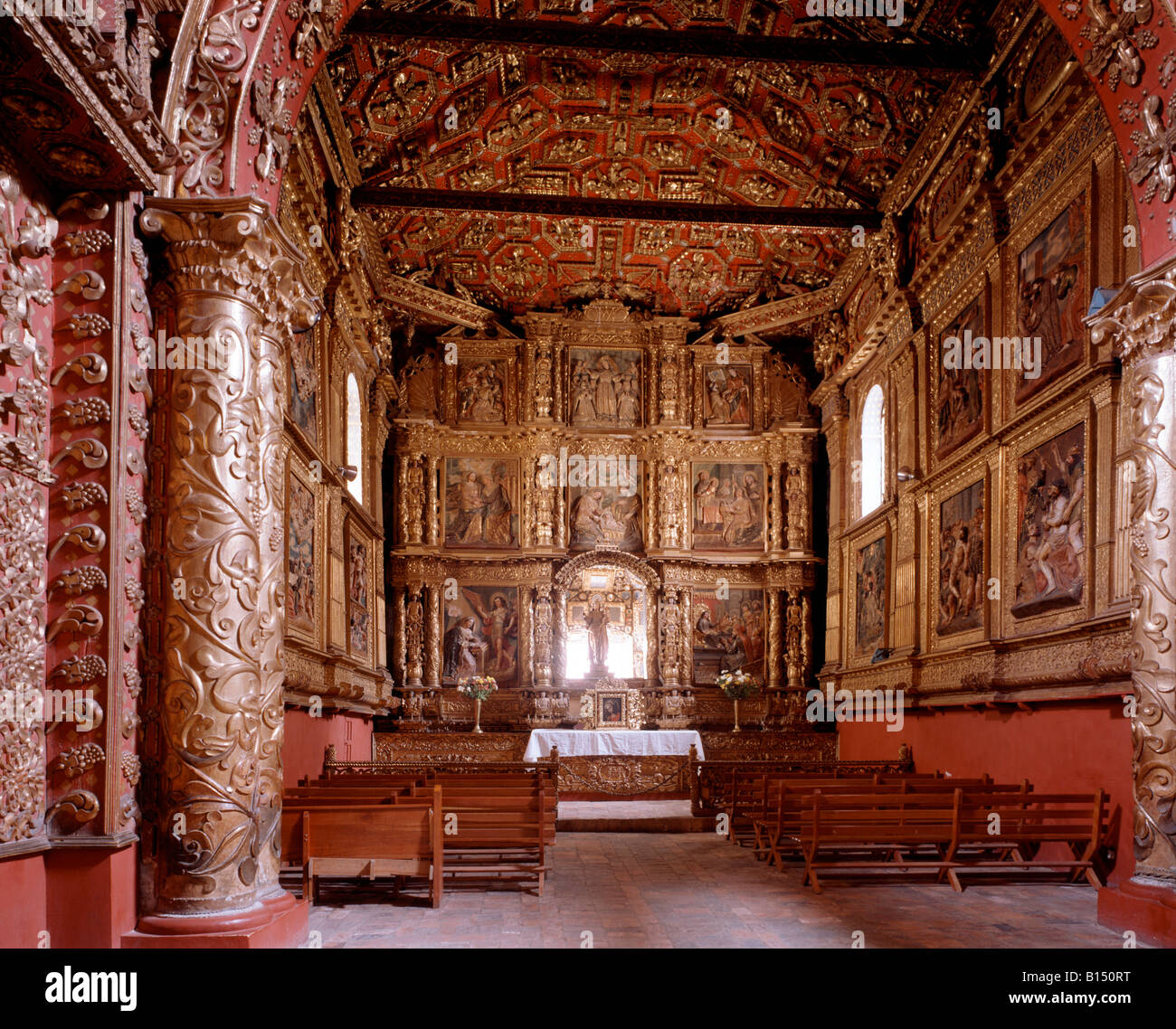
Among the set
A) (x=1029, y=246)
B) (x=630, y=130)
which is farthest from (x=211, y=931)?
(x=630, y=130)

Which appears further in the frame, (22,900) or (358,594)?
(358,594)

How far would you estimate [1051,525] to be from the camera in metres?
11.3

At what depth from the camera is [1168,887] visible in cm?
668

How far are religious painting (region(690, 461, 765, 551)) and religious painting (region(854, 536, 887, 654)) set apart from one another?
3.31 metres

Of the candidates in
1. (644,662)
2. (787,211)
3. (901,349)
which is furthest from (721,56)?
(644,662)

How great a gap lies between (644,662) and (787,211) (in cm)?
928

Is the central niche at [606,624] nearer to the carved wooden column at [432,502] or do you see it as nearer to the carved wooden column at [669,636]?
the carved wooden column at [669,636]

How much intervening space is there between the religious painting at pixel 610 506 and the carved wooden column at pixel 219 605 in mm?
15575

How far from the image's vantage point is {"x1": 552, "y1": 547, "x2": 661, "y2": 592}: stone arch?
70.3 feet

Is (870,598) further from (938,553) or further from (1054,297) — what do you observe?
(1054,297)

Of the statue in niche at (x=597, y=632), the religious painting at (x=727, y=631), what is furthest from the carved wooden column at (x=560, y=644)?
the religious painting at (x=727, y=631)

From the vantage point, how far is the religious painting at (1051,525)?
1067 centimetres

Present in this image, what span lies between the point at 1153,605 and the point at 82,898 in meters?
6.74

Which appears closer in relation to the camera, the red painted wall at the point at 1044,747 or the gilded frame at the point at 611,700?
the red painted wall at the point at 1044,747
